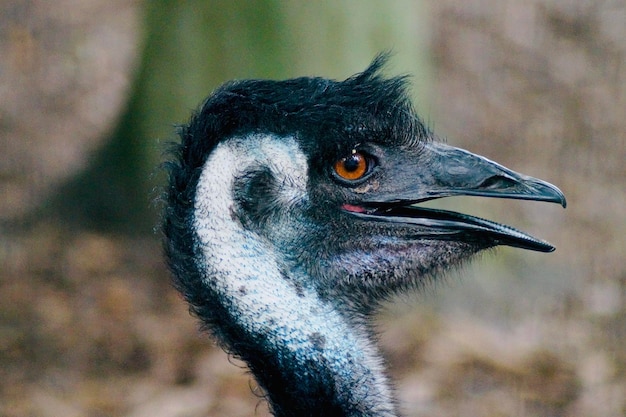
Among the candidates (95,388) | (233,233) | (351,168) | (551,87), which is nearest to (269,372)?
(233,233)

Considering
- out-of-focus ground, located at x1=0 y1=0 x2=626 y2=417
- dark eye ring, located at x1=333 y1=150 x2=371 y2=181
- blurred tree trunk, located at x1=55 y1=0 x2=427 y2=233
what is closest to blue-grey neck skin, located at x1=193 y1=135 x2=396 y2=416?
dark eye ring, located at x1=333 y1=150 x2=371 y2=181

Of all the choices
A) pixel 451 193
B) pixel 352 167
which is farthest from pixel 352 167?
pixel 451 193

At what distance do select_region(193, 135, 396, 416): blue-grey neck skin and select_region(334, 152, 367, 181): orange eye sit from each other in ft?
0.35

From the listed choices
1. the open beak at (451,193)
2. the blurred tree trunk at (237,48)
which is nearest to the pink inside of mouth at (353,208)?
the open beak at (451,193)

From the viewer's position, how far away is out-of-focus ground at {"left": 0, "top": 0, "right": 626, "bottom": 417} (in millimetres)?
5391

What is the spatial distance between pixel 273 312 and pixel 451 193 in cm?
57

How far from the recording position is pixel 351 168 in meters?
2.68

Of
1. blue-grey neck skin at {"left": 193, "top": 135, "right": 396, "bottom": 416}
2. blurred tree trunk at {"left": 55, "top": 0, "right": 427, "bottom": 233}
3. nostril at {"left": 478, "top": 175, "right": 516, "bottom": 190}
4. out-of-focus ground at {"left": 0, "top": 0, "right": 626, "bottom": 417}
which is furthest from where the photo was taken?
out-of-focus ground at {"left": 0, "top": 0, "right": 626, "bottom": 417}

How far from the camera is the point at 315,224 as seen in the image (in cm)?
272

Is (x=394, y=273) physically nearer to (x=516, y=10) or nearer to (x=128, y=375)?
(x=128, y=375)

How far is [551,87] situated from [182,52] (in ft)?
12.5

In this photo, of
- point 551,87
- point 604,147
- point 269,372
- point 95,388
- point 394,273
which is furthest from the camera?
point 551,87

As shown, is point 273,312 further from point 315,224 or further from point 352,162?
point 352,162

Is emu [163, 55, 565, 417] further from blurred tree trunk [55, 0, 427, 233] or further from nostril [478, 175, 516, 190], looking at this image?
blurred tree trunk [55, 0, 427, 233]
